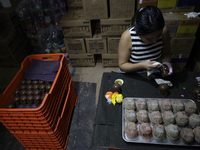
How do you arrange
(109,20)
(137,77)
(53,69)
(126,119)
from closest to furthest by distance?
1. (126,119)
2. (137,77)
3. (53,69)
4. (109,20)

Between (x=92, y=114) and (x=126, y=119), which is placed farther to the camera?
(x=92, y=114)

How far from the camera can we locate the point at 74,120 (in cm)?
187

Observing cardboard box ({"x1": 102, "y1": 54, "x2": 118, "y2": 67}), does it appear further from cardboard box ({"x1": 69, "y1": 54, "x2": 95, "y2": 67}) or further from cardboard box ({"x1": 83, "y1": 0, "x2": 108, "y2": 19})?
cardboard box ({"x1": 83, "y1": 0, "x2": 108, "y2": 19})

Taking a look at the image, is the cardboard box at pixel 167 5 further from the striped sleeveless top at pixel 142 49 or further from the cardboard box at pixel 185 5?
the striped sleeveless top at pixel 142 49

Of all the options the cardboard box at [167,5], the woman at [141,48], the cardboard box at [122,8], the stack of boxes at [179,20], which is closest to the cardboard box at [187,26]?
the stack of boxes at [179,20]

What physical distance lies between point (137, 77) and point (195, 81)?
446 millimetres

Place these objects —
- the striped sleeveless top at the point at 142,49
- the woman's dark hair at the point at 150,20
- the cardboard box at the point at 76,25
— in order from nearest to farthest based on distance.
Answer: the woman's dark hair at the point at 150,20 < the striped sleeveless top at the point at 142,49 < the cardboard box at the point at 76,25

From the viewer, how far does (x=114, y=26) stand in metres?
2.14

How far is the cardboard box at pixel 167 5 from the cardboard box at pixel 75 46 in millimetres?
1226

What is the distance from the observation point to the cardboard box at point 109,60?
2.48 meters

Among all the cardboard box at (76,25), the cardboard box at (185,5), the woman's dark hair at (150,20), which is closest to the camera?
the woman's dark hair at (150,20)

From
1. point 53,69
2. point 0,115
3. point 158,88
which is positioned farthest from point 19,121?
point 158,88

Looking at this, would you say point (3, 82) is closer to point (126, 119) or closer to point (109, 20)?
point (109, 20)

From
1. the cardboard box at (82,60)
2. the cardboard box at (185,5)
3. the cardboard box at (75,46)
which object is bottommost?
the cardboard box at (82,60)
